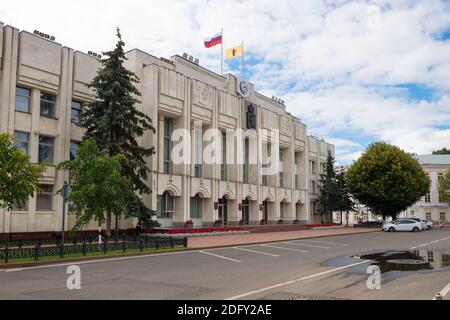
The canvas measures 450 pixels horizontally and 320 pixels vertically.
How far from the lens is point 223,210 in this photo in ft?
146

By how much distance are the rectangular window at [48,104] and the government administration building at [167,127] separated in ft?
0.23

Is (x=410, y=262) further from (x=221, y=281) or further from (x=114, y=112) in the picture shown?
(x=114, y=112)

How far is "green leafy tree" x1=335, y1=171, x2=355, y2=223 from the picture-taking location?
58997 mm

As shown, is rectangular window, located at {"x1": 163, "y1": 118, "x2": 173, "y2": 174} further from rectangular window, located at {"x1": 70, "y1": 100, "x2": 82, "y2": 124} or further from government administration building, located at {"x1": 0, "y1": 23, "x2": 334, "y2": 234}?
rectangular window, located at {"x1": 70, "y1": 100, "x2": 82, "y2": 124}

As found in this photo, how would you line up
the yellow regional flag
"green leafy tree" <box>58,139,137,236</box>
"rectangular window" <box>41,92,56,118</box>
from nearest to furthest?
"green leafy tree" <box>58,139,137,236</box>
"rectangular window" <box>41,92,56,118</box>
the yellow regional flag

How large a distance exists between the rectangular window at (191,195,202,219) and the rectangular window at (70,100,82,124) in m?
13.7

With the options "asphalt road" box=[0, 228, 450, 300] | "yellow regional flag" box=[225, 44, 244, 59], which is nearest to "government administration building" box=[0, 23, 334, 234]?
"yellow regional flag" box=[225, 44, 244, 59]

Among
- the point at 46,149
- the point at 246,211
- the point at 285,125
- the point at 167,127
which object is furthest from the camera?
the point at 285,125

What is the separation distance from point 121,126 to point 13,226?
916 cm

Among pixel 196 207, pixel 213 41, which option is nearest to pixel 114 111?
pixel 196 207

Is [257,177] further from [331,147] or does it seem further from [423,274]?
[423,274]

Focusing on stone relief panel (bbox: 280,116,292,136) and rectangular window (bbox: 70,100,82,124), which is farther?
stone relief panel (bbox: 280,116,292,136)

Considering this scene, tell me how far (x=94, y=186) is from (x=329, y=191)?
4446 centimetres

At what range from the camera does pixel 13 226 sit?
26.5 meters
